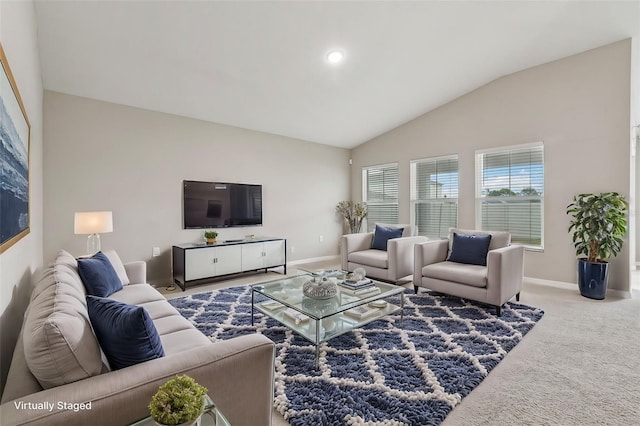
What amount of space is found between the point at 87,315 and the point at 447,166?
16.7 ft

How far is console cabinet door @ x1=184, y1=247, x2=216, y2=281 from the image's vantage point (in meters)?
3.94

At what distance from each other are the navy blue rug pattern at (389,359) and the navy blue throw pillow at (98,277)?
817 mm

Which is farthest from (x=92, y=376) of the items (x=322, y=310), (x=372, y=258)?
(x=372, y=258)

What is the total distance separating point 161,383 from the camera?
1025mm

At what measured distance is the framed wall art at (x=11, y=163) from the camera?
4.31ft

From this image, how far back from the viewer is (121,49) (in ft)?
9.57

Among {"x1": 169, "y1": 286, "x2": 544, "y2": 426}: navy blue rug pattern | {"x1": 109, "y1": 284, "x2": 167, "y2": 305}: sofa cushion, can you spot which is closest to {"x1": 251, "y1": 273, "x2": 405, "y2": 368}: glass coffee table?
{"x1": 169, "y1": 286, "x2": 544, "y2": 426}: navy blue rug pattern

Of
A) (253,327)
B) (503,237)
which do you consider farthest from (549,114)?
(253,327)

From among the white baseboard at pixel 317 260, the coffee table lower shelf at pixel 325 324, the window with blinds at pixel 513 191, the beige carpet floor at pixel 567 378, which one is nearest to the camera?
the beige carpet floor at pixel 567 378

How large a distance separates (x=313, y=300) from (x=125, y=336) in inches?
61.0

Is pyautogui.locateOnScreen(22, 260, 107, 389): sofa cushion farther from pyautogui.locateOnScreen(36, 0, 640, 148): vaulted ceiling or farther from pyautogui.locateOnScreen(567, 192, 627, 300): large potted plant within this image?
pyautogui.locateOnScreen(567, 192, 627, 300): large potted plant

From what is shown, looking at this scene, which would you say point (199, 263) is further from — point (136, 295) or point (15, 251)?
point (15, 251)

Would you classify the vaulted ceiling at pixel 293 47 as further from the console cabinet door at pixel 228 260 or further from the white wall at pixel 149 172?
the console cabinet door at pixel 228 260

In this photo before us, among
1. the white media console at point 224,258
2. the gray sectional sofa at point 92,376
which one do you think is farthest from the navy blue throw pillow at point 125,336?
the white media console at point 224,258
